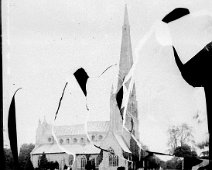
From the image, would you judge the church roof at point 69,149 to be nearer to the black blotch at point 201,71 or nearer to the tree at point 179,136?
the tree at point 179,136

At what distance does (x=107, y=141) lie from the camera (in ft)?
3.76

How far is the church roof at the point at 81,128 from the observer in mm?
1170

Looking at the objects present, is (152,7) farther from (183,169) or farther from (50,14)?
(183,169)

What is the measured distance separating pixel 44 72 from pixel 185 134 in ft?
1.56

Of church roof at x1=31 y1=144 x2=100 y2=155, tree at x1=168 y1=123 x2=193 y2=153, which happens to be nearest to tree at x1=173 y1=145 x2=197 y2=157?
tree at x1=168 y1=123 x2=193 y2=153

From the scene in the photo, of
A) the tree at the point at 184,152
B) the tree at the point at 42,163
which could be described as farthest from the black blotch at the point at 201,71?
the tree at the point at 42,163

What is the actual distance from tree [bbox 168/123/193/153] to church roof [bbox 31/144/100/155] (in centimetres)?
22

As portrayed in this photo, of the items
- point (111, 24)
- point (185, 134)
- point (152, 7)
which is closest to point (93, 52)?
point (111, 24)

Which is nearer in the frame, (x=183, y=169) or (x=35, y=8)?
(x=183, y=169)

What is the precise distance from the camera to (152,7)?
116 cm

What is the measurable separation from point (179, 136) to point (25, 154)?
0.47m

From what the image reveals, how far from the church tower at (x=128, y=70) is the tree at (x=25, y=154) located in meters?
0.31

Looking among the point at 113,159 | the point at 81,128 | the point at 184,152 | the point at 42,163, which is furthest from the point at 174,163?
the point at 42,163

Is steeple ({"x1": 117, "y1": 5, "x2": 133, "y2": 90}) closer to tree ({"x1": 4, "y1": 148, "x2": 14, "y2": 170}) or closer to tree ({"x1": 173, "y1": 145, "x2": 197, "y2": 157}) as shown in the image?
tree ({"x1": 173, "y1": 145, "x2": 197, "y2": 157})
